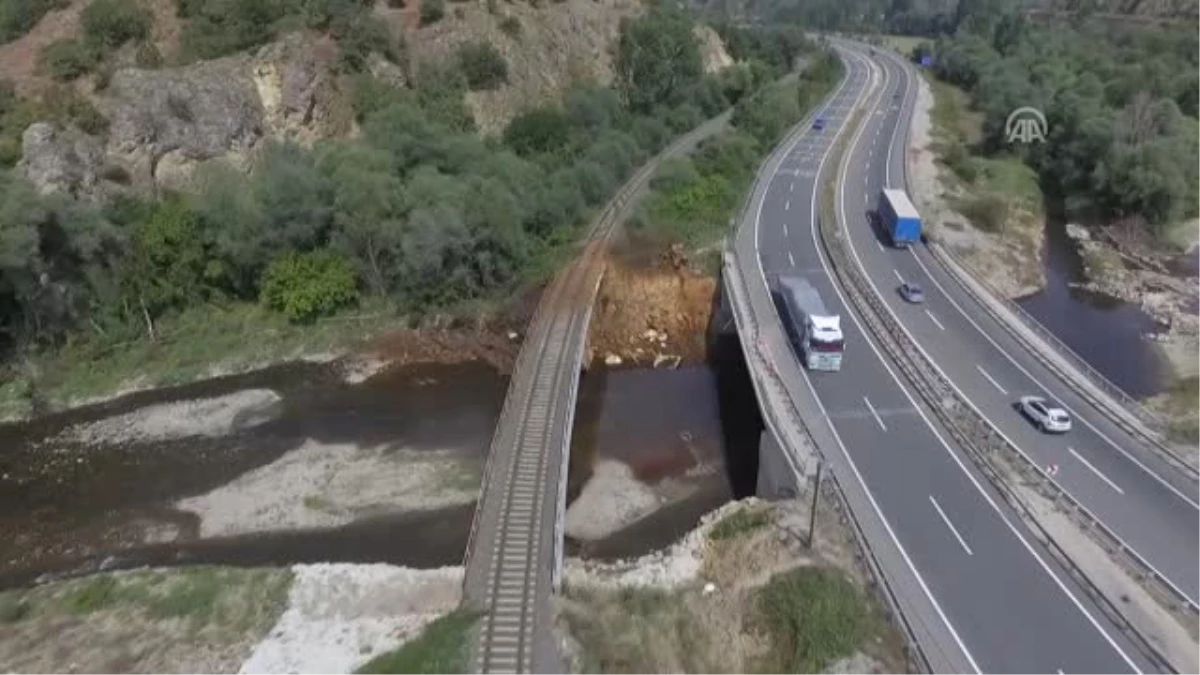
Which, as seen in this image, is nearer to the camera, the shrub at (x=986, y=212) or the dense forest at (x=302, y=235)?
the dense forest at (x=302, y=235)

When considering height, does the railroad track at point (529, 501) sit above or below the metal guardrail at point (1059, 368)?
below

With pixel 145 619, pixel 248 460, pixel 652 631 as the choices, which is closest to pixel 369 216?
pixel 248 460

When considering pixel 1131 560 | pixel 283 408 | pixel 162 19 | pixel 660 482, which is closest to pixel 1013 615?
pixel 1131 560

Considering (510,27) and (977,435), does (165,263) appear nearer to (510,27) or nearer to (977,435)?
(510,27)

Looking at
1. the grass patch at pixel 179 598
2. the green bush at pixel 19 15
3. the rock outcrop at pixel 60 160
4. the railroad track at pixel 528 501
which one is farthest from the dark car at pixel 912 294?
the green bush at pixel 19 15

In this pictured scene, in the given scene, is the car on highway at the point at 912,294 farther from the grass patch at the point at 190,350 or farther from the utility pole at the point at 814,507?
the grass patch at the point at 190,350
